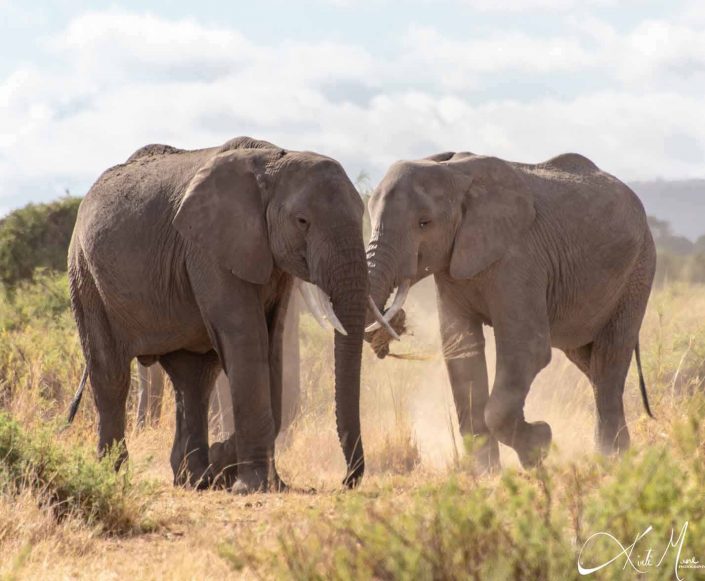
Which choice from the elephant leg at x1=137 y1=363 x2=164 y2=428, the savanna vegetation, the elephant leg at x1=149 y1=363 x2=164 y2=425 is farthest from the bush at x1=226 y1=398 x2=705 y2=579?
the elephant leg at x1=149 y1=363 x2=164 y2=425

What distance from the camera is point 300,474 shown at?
10.7m

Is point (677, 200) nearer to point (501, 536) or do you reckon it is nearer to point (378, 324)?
point (378, 324)

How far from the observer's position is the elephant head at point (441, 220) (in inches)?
381

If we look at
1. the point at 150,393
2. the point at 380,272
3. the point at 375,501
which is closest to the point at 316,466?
the point at 150,393

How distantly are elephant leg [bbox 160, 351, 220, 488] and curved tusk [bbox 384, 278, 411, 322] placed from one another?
4.72ft

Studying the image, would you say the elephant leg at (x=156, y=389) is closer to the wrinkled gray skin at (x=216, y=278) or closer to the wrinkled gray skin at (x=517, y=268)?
the wrinkled gray skin at (x=216, y=278)

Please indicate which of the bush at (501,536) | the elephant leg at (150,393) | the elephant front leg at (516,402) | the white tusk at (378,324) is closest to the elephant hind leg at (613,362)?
the elephant front leg at (516,402)

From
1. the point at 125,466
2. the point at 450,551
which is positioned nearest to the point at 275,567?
the point at 450,551

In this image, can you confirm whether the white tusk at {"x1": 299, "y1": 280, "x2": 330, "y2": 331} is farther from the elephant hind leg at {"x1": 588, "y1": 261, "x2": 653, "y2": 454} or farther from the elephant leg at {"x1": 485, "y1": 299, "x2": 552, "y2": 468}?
the elephant hind leg at {"x1": 588, "y1": 261, "x2": 653, "y2": 454}

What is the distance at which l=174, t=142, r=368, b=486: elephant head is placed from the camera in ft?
27.7

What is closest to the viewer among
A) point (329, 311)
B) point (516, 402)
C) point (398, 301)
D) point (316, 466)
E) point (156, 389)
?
point (329, 311)

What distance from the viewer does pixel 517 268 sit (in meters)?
10.3

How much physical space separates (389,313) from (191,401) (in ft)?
5.31

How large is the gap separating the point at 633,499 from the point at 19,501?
11.0ft
